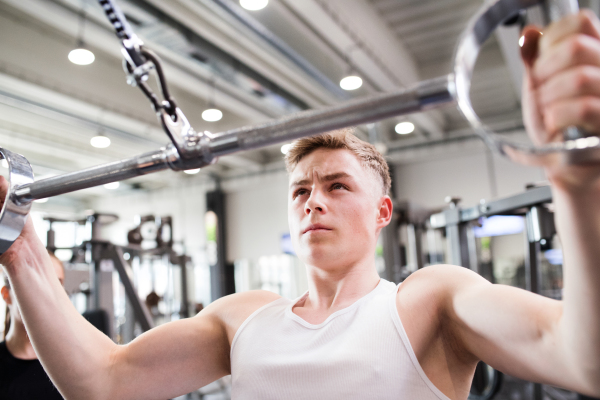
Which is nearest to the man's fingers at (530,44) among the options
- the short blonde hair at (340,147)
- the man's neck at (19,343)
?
the short blonde hair at (340,147)

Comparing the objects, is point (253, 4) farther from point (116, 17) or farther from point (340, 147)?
point (116, 17)

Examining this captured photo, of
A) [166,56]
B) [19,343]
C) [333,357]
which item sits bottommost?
[19,343]

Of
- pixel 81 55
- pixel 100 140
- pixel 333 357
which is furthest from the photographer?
pixel 100 140

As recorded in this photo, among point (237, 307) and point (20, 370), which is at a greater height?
point (237, 307)

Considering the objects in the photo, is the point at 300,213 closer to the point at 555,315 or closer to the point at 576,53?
the point at 555,315

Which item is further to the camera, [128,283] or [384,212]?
[128,283]

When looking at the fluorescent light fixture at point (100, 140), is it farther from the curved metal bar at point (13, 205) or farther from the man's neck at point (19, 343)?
the curved metal bar at point (13, 205)

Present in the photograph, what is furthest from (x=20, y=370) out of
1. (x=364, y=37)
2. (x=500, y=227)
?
(x=500, y=227)

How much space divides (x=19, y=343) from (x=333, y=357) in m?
1.61

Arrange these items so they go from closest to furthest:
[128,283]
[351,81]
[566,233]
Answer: [566,233], [128,283], [351,81]

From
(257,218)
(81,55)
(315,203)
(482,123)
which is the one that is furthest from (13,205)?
(257,218)

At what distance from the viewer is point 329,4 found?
4371 millimetres

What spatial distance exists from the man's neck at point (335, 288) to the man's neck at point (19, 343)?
1.35m

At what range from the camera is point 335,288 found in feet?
4.59
